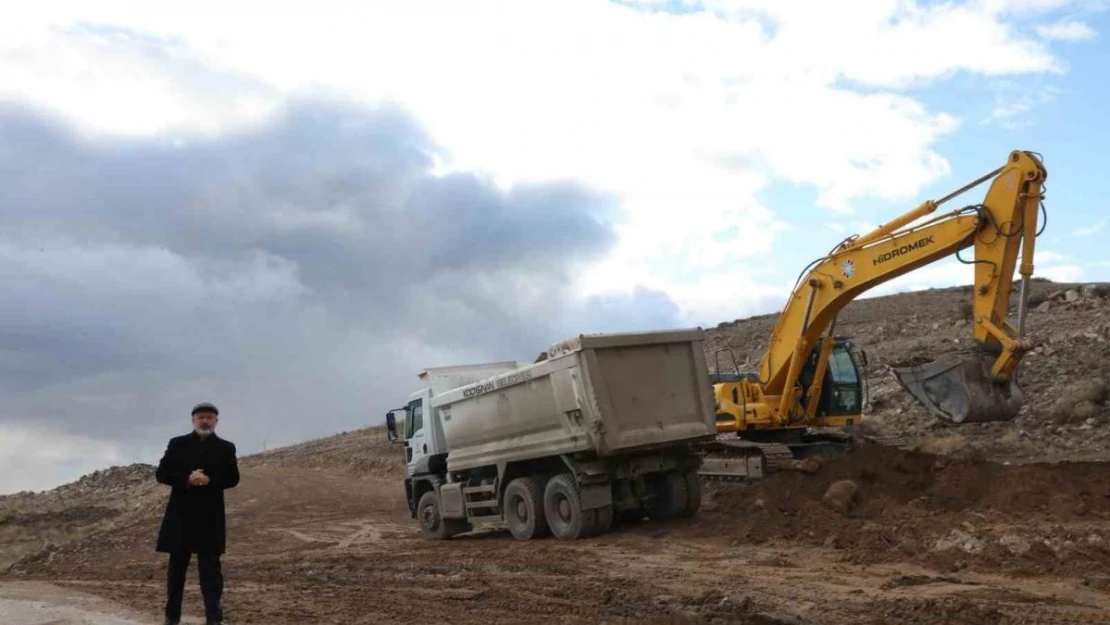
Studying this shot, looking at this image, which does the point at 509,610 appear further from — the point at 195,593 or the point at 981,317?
the point at 981,317

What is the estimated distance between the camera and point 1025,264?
15836 millimetres

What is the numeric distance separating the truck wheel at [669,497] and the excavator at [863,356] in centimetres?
194

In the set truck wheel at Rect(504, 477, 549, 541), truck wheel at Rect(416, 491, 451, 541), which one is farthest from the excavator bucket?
truck wheel at Rect(416, 491, 451, 541)

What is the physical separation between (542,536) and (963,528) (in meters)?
6.65

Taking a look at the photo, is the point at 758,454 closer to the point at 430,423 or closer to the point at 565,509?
the point at 565,509

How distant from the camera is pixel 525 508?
17.1 meters

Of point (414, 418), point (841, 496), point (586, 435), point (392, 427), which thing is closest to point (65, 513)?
point (392, 427)

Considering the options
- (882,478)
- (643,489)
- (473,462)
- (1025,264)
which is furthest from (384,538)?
(1025,264)

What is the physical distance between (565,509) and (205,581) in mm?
8032

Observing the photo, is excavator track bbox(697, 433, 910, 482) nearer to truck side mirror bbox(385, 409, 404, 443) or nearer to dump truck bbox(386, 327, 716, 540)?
dump truck bbox(386, 327, 716, 540)

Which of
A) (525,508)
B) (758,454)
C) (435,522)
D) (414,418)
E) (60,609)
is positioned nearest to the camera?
(60,609)

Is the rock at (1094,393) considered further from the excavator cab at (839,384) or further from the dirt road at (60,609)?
the dirt road at (60,609)

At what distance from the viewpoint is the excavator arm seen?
1592 centimetres

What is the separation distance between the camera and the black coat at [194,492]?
28.8 ft
